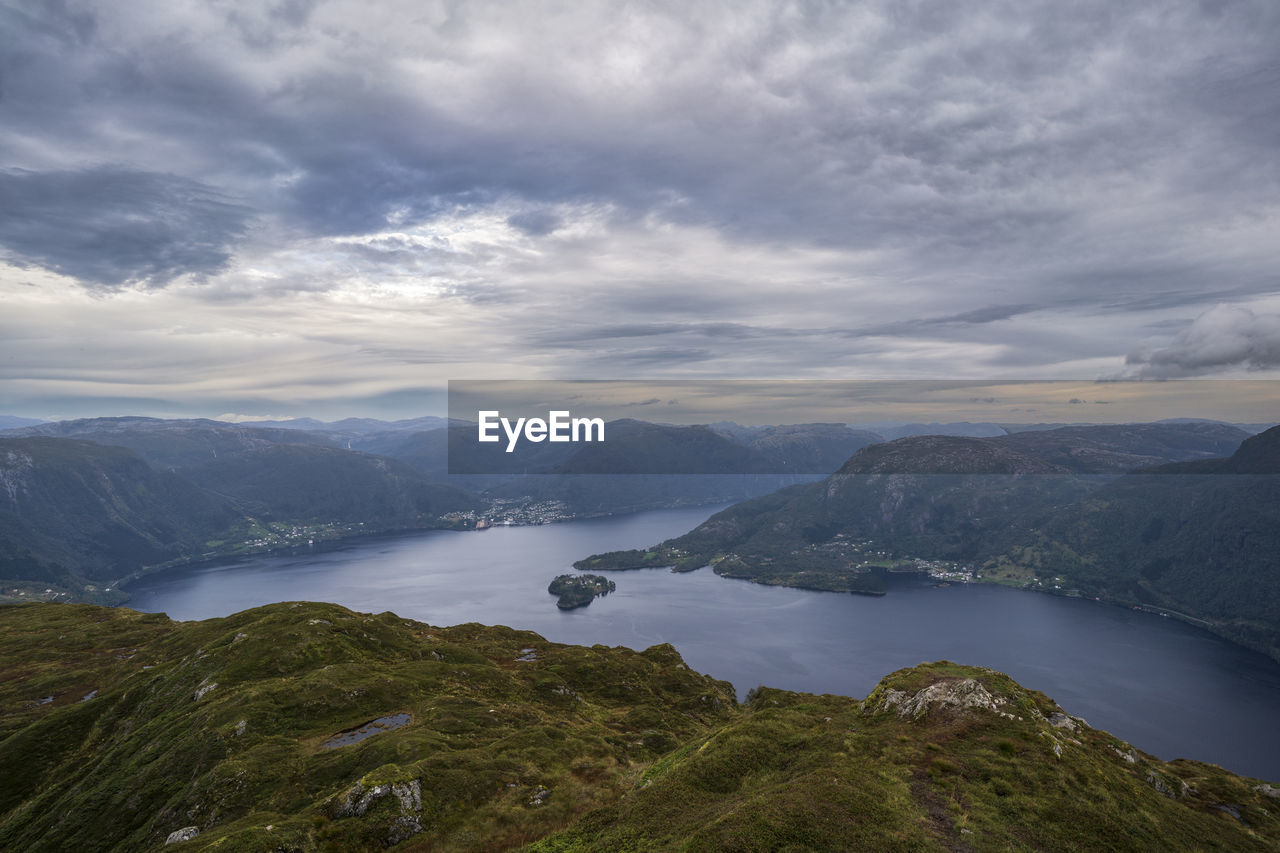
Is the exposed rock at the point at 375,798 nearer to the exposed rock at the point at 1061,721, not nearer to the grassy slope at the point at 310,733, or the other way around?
the grassy slope at the point at 310,733

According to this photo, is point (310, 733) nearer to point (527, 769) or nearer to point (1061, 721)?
point (527, 769)

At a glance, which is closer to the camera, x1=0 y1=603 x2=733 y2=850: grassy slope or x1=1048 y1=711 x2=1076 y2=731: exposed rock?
x1=0 y1=603 x2=733 y2=850: grassy slope

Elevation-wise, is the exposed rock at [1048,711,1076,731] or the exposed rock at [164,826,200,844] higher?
the exposed rock at [1048,711,1076,731]

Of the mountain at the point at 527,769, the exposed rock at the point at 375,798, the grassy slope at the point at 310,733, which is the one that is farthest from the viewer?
the grassy slope at the point at 310,733

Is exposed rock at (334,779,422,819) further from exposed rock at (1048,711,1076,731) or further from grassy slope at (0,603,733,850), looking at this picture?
exposed rock at (1048,711,1076,731)

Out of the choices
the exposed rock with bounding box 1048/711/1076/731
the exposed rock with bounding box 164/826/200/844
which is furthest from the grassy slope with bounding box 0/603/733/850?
the exposed rock with bounding box 1048/711/1076/731

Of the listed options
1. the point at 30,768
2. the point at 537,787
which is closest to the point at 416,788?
the point at 537,787

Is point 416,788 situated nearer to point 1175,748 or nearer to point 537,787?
point 537,787

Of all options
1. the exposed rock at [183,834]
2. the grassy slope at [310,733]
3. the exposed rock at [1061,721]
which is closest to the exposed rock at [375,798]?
the grassy slope at [310,733]
